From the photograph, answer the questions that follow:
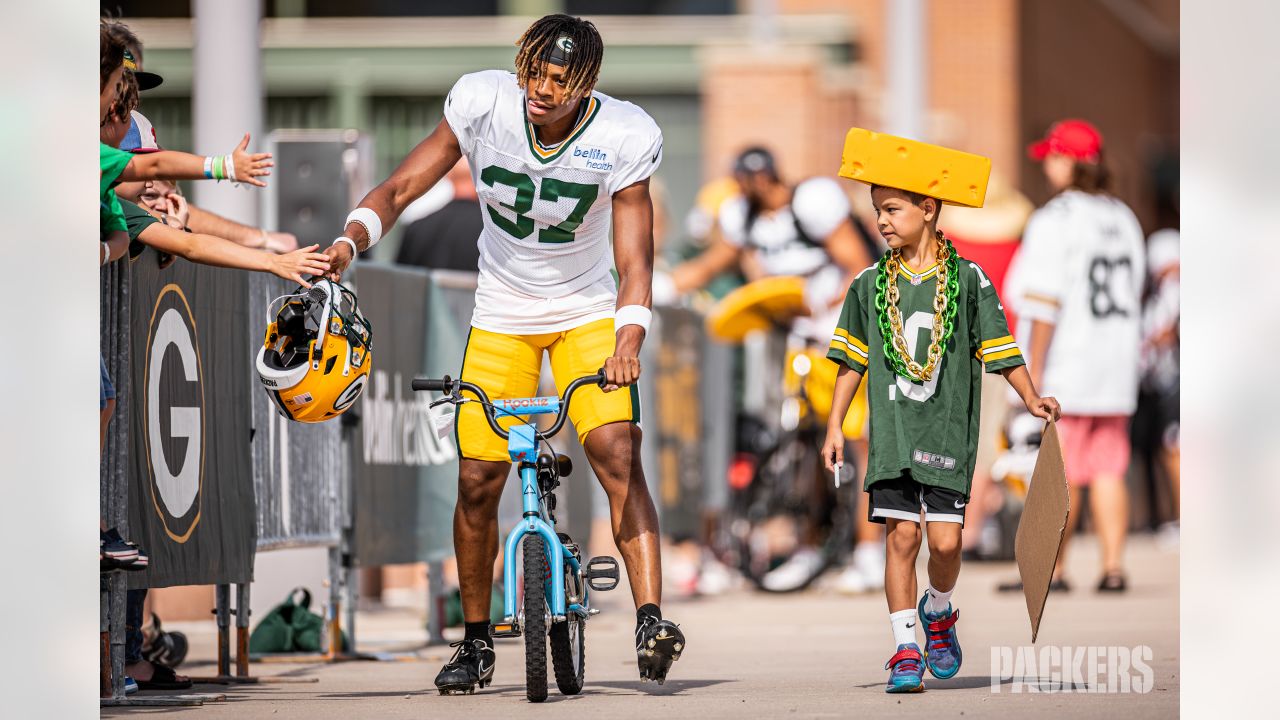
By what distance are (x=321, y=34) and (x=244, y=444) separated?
20.8 meters

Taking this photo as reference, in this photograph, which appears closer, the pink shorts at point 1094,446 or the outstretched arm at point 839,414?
the outstretched arm at point 839,414

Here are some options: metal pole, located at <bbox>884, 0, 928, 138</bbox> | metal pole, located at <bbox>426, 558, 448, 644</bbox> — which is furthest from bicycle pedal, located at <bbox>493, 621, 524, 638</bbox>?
metal pole, located at <bbox>884, 0, 928, 138</bbox>

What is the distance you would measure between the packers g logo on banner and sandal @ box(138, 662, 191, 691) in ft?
1.77

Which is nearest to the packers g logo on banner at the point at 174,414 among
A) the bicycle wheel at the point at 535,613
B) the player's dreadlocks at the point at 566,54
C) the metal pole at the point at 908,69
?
the bicycle wheel at the point at 535,613

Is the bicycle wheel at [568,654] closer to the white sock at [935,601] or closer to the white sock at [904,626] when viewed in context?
the white sock at [904,626]

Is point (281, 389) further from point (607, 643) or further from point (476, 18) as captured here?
point (476, 18)

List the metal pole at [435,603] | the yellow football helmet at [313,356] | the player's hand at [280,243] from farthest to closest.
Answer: the metal pole at [435,603] < the player's hand at [280,243] < the yellow football helmet at [313,356]

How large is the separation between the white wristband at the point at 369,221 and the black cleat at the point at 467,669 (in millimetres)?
1419

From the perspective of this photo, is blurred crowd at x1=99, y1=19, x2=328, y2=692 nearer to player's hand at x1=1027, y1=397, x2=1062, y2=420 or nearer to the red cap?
player's hand at x1=1027, y1=397, x2=1062, y2=420

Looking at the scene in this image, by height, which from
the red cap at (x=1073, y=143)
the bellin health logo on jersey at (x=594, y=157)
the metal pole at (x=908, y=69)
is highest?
the metal pole at (x=908, y=69)

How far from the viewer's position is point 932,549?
Answer: 795cm

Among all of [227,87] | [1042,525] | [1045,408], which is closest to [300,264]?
[1045,408]

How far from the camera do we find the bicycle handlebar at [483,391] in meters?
7.42

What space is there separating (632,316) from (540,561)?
0.88m
